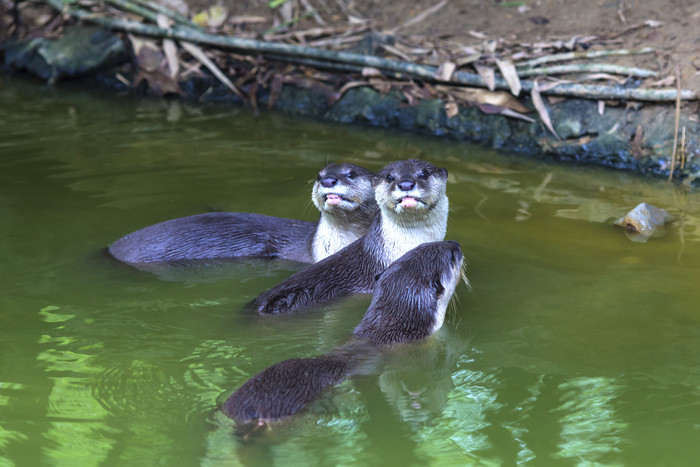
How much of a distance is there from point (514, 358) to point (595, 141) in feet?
10.1

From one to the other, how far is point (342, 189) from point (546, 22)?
3.61 m

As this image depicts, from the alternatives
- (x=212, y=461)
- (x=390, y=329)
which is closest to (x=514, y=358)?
(x=390, y=329)

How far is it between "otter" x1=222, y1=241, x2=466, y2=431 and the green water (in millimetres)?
66

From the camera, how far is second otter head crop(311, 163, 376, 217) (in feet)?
13.7

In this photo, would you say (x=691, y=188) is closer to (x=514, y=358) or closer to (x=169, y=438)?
(x=514, y=358)

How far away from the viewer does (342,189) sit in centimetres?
420

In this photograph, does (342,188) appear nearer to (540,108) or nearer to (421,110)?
(540,108)

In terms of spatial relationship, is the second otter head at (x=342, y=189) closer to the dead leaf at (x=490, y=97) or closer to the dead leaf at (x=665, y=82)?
the dead leaf at (x=490, y=97)

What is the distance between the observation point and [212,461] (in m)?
2.54

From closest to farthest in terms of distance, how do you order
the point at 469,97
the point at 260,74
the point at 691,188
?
1. the point at 691,188
2. the point at 469,97
3. the point at 260,74

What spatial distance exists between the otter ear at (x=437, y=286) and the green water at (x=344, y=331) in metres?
0.18

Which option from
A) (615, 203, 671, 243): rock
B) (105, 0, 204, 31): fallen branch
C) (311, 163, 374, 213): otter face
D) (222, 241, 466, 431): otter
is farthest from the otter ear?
(105, 0, 204, 31): fallen branch

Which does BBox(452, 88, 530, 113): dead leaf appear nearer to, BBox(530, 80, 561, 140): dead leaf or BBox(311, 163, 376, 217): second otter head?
BBox(530, 80, 561, 140): dead leaf

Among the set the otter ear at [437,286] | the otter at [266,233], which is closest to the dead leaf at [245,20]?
the otter at [266,233]
